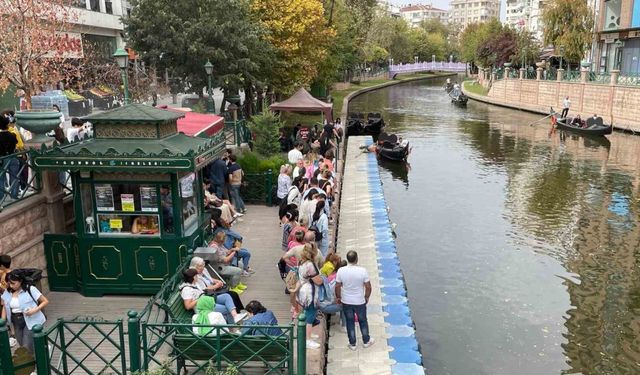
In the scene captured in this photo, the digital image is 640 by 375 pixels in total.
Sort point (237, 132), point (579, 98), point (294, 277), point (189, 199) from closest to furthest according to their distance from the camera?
point (294, 277) → point (189, 199) → point (237, 132) → point (579, 98)

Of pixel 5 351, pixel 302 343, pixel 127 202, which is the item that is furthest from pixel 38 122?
pixel 302 343

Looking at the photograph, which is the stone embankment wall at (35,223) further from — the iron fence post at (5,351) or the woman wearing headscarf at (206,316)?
the woman wearing headscarf at (206,316)

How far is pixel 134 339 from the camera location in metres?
7.66

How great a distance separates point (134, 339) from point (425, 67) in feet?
397

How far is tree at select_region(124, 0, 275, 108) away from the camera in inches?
1016

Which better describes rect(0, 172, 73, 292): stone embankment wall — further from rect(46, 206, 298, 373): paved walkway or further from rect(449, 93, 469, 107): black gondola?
rect(449, 93, 469, 107): black gondola

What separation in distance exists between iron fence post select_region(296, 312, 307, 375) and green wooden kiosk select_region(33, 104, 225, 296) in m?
4.18

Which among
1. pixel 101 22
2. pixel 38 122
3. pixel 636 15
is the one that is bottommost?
pixel 38 122

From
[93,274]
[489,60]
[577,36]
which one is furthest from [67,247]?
[489,60]

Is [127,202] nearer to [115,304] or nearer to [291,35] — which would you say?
[115,304]

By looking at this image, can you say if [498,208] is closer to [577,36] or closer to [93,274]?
[93,274]

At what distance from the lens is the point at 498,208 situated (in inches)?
837

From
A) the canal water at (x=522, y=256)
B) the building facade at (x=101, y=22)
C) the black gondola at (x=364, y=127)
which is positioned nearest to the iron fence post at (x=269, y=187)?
the canal water at (x=522, y=256)

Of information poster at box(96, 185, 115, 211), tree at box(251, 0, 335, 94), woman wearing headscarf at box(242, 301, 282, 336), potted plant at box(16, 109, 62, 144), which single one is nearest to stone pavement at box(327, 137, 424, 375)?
woman wearing headscarf at box(242, 301, 282, 336)
